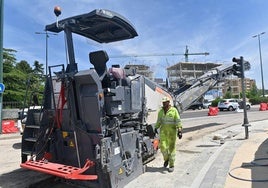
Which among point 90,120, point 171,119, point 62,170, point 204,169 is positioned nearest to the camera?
point 62,170

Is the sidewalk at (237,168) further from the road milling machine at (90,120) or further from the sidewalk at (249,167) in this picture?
the road milling machine at (90,120)

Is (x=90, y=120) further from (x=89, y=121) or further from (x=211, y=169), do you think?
(x=211, y=169)

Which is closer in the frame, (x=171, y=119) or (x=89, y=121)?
(x=89, y=121)

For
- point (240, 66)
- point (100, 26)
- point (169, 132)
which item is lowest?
point (169, 132)

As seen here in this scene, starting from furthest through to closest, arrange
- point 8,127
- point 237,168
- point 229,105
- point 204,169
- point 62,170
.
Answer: point 229,105, point 8,127, point 204,169, point 237,168, point 62,170

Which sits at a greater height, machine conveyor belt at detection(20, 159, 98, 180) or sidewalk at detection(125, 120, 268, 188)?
machine conveyor belt at detection(20, 159, 98, 180)

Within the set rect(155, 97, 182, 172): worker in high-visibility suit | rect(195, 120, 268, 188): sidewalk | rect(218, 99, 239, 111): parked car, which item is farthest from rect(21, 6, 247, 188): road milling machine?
rect(218, 99, 239, 111): parked car

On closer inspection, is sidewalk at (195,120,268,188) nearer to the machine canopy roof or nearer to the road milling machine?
the road milling machine

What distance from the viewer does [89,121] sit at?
5.69m

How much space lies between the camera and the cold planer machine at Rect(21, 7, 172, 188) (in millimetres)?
5512

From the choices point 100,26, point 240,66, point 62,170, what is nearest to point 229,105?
point 240,66

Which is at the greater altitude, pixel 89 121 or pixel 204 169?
pixel 89 121

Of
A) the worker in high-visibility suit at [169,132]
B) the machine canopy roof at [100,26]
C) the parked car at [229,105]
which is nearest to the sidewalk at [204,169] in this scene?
the worker in high-visibility suit at [169,132]

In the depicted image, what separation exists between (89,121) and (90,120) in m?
0.04
